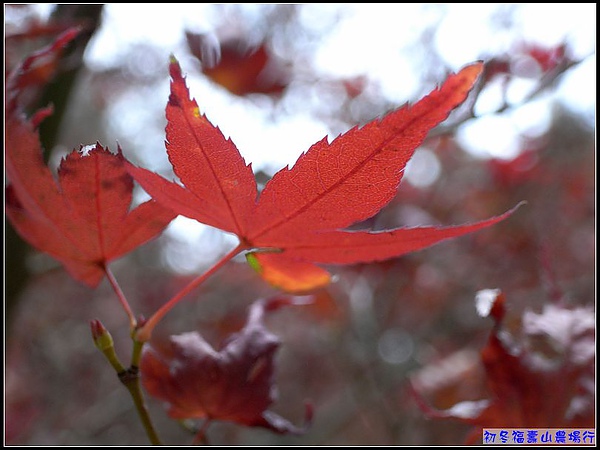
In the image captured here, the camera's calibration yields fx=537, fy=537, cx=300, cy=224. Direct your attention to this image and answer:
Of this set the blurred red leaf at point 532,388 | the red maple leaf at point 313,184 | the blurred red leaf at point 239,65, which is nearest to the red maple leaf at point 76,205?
the red maple leaf at point 313,184

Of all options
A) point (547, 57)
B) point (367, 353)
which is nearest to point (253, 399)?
point (367, 353)

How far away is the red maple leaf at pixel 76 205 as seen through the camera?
1.37 ft

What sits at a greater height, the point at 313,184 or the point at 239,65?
the point at 239,65

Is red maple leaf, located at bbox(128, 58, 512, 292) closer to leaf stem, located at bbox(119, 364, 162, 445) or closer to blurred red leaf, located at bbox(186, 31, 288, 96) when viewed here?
leaf stem, located at bbox(119, 364, 162, 445)

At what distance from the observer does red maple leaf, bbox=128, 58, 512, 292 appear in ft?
1.16

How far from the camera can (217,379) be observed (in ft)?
1.65

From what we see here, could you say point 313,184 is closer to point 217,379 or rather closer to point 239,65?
point 217,379

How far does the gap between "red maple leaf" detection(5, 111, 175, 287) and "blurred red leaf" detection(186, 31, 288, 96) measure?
67 cm

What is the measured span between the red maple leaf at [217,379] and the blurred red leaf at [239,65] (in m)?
0.73

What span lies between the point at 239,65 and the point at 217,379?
811 mm

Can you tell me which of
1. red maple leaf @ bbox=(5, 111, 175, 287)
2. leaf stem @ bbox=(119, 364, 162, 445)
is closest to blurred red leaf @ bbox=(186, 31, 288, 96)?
red maple leaf @ bbox=(5, 111, 175, 287)

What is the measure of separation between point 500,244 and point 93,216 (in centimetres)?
167

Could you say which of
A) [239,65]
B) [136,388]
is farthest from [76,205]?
[239,65]

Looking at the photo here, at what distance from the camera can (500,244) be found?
186cm
